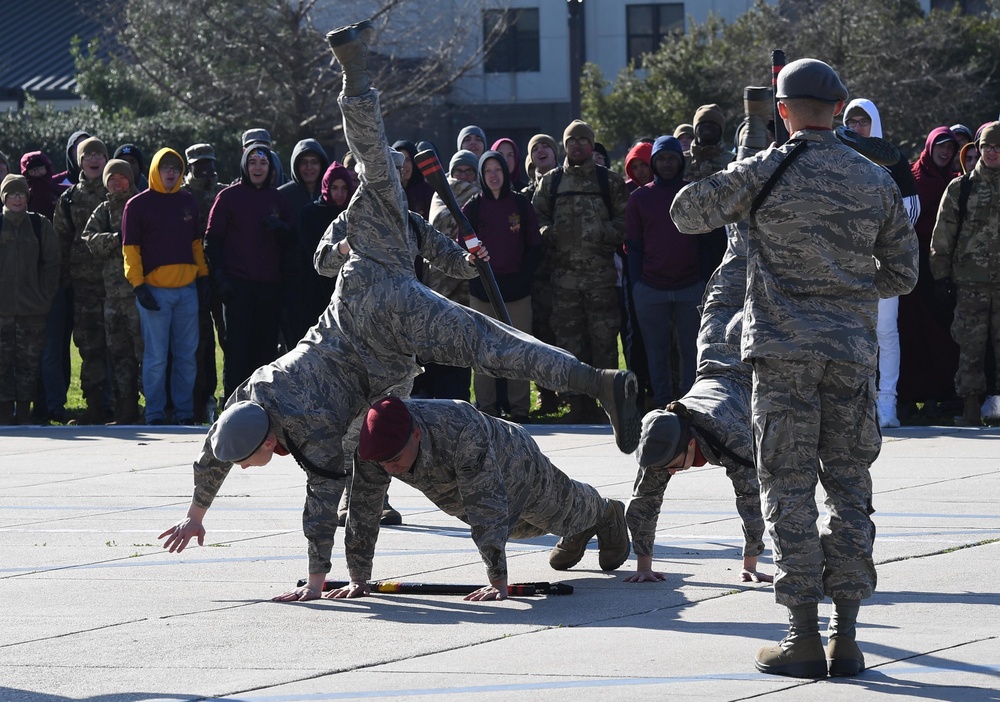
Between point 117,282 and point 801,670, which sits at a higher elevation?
point 117,282

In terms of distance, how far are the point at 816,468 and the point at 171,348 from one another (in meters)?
9.03

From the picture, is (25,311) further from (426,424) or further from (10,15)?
(10,15)

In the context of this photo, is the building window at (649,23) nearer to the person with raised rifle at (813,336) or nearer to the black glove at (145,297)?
the black glove at (145,297)

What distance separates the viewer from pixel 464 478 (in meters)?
7.09

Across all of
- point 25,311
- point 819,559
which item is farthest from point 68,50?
point 819,559

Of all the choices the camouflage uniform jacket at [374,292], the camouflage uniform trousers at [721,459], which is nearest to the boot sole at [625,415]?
the camouflage uniform trousers at [721,459]

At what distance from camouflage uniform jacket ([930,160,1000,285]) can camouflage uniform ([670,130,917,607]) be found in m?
6.81

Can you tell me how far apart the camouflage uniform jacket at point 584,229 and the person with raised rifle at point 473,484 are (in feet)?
19.0

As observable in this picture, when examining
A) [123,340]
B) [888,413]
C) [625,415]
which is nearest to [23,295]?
[123,340]

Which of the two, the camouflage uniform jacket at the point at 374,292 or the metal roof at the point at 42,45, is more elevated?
Answer: the metal roof at the point at 42,45

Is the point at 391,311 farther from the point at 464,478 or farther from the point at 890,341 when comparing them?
the point at 890,341

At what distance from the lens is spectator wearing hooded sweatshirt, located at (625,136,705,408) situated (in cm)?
1284

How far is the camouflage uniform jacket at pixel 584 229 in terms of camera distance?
1338 cm

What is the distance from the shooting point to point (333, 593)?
7371 mm
